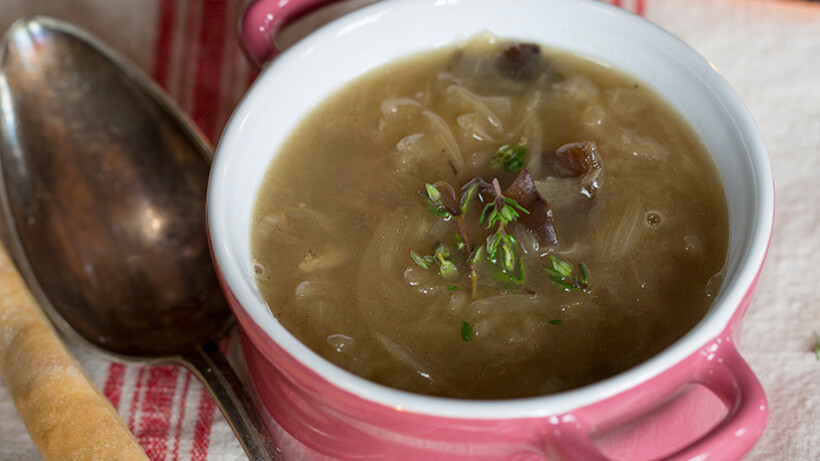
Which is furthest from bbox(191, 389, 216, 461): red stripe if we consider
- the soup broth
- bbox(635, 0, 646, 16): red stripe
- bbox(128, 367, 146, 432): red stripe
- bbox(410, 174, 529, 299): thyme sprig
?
bbox(635, 0, 646, 16): red stripe

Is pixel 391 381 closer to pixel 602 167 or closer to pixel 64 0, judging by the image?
pixel 602 167

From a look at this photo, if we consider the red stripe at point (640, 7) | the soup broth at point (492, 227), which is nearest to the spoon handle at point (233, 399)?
the soup broth at point (492, 227)

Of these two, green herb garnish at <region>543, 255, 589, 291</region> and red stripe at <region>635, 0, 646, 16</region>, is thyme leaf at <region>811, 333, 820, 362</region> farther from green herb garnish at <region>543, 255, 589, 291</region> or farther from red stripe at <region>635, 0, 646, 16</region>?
red stripe at <region>635, 0, 646, 16</region>

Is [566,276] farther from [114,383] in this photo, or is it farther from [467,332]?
[114,383]

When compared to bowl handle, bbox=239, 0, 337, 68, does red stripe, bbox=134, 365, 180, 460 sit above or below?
below

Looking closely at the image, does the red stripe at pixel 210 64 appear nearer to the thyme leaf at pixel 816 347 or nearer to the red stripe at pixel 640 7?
the red stripe at pixel 640 7
